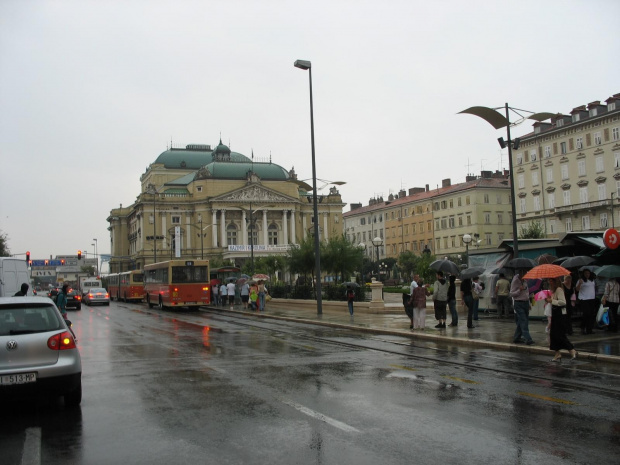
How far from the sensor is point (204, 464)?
5789 mm

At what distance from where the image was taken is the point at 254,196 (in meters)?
114

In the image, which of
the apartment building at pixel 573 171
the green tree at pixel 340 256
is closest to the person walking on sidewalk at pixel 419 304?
the green tree at pixel 340 256

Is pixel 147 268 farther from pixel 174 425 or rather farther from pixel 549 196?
pixel 549 196

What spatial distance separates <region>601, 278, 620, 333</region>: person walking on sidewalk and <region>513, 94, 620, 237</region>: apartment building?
182 ft

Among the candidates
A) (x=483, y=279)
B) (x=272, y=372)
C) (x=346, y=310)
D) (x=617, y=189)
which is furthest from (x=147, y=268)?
(x=617, y=189)

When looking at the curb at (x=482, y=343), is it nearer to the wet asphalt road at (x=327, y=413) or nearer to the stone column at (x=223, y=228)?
the wet asphalt road at (x=327, y=413)

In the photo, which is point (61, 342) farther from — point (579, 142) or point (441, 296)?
point (579, 142)

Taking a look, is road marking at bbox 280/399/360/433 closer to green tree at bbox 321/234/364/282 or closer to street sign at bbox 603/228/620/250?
street sign at bbox 603/228/620/250

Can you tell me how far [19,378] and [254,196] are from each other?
10614 centimetres

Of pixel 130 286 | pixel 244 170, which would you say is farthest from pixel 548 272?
pixel 244 170

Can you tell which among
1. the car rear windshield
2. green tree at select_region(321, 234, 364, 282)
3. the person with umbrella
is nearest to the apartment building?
green tree at select_region(321, 234, 364, 282)

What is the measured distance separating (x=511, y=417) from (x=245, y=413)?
331cm

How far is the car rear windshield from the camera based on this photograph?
27.5 ft

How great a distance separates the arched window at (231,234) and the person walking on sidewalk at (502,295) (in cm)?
9173
